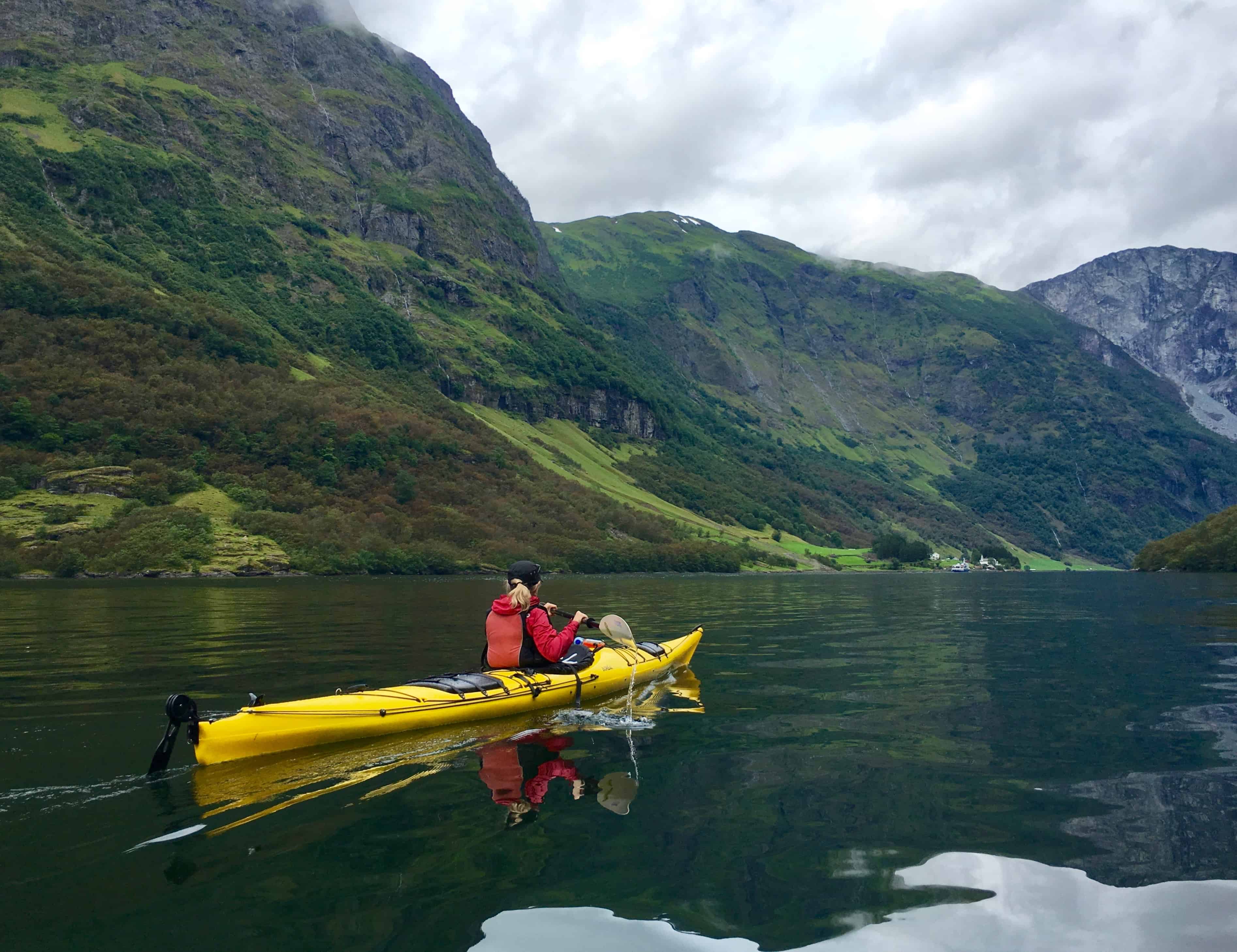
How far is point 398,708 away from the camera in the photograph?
515 inches

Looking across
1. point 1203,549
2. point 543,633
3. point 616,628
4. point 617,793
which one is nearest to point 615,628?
point 616,628

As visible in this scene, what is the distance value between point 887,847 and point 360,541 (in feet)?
347

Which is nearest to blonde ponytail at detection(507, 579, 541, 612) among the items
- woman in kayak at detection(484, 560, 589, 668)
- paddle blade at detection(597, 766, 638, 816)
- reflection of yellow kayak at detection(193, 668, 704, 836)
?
woman in kayak at detection(484, 560, 589, 668)

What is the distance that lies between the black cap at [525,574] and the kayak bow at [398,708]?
1777 millimetres

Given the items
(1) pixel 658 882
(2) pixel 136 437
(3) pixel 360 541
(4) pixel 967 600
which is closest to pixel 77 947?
(1) pixel 658 882

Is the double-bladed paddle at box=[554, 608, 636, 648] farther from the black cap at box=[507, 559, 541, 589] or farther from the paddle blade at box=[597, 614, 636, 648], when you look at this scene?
the black cap at box=[507, 559, 541, 589]

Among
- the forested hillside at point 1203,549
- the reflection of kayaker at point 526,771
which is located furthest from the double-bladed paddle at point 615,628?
the forested hillside at point 1203,549

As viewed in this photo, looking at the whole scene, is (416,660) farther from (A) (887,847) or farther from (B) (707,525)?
(B) (707,525)

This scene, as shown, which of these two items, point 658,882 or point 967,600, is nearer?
point 658,882

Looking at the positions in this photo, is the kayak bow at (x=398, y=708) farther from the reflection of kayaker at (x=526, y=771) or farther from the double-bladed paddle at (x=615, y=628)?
the reflection of kayaker at (x=526, y=771)

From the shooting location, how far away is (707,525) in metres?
188

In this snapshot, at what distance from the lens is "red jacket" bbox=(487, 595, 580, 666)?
51.8 ft

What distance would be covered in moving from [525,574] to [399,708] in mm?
3355

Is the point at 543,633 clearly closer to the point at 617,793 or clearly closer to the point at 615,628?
the point at 615,628
